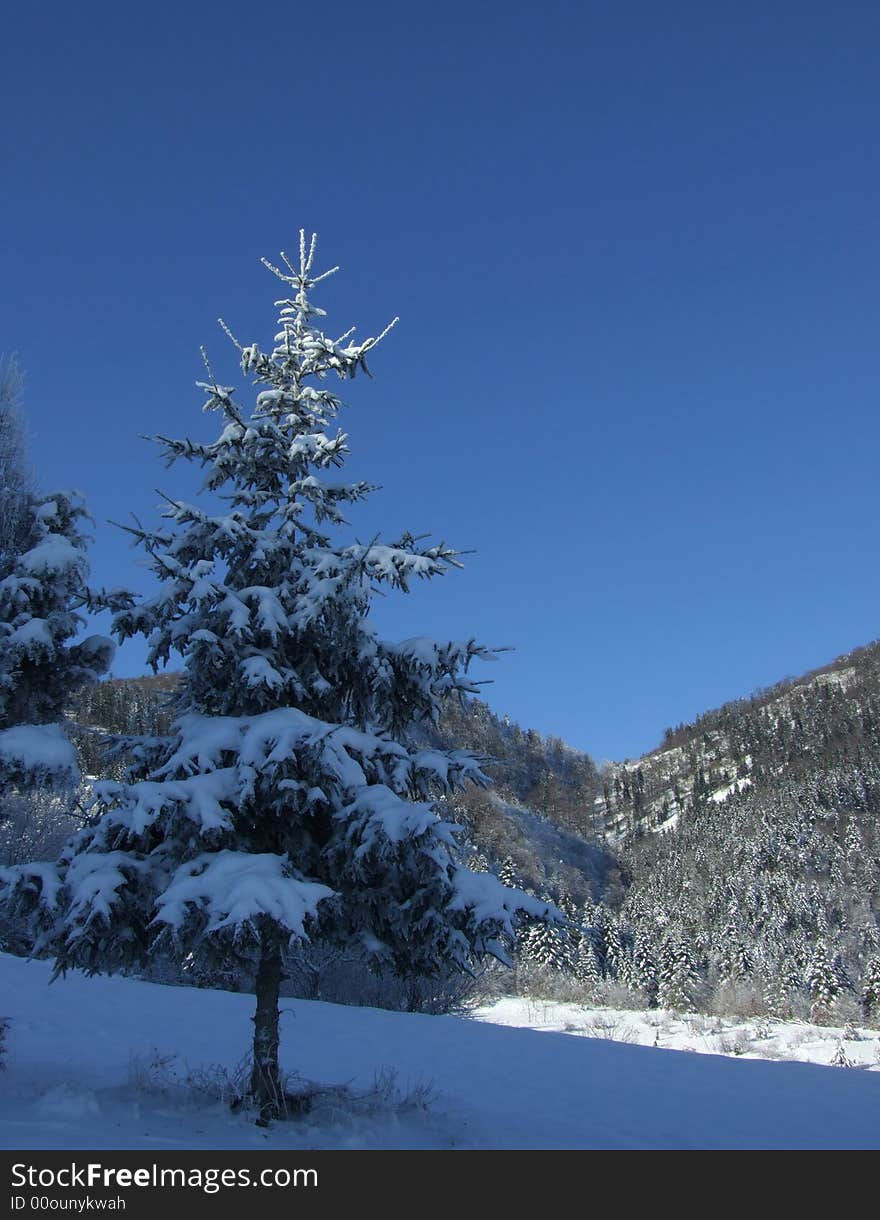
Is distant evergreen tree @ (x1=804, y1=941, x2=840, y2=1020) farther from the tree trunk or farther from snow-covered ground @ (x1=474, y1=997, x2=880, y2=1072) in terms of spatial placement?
the tree trunk

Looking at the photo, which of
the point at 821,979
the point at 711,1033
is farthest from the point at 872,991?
the point at 711,1033

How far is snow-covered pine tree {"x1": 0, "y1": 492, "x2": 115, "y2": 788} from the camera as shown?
10117mm

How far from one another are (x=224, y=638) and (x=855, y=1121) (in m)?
8.05

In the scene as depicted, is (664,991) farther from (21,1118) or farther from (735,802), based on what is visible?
(735,802)

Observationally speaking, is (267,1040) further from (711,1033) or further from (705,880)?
(705,880)

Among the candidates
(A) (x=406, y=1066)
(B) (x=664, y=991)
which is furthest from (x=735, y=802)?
(A) (x=406, y=1066)

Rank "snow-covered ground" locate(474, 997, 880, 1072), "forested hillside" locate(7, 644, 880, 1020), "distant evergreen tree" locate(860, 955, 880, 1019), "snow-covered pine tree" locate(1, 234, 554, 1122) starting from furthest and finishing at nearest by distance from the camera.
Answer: "distant evergreen tree" locate(860, 955, 880, 1019)
"forested hillside" locate(7, 644, 880, 1020)
"snow-covered ground" locate(474, 997, 880, 1072)
"snow-covered pine tree" locate(1, 234, 554, 1122)

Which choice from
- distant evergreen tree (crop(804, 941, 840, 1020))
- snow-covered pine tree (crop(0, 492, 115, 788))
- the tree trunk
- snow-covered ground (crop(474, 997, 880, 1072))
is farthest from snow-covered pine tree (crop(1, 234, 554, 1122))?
distant evergreen tree (crop(804, 941, 840, 1020))

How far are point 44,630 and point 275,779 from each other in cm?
528

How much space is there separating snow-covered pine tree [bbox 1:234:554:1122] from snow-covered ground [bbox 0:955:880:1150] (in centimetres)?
108

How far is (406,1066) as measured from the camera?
37.5ft

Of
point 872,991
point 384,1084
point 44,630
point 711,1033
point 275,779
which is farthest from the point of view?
Answer: point 872,991

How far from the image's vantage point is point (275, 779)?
22.3 feet

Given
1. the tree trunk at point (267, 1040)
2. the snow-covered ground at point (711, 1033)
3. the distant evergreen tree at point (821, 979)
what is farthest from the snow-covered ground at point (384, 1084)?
the distant evergreen tree at point (821, 979)
